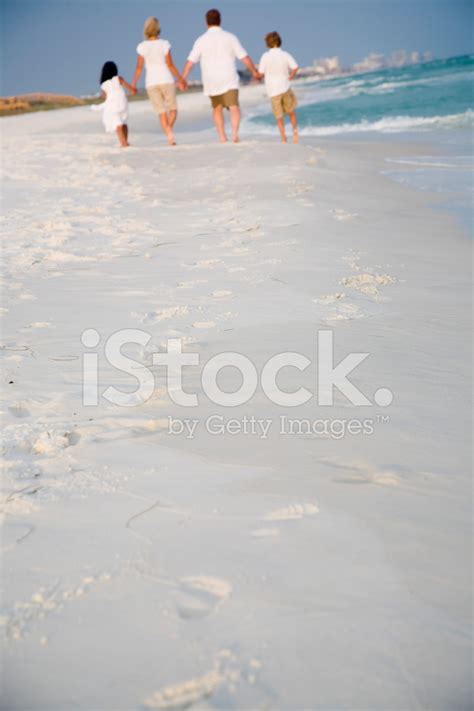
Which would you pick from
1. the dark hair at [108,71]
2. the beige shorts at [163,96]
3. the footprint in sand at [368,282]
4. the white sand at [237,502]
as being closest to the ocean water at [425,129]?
the footprint in sand at [368,282]

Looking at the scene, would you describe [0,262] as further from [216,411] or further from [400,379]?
[400,379]

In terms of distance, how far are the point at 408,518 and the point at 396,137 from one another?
491 inches

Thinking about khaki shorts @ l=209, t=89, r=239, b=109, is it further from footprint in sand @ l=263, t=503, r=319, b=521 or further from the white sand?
footprint in sand @ l=263, t=503, r=319, b=521

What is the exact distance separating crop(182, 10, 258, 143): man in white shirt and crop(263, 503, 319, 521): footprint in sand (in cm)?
885

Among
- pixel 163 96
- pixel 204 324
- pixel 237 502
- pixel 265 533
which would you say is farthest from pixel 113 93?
pixel 265 533

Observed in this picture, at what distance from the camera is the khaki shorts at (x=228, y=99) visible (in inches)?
394

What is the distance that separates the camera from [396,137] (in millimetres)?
12969

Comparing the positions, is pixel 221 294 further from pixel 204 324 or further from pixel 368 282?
pixel 368 282

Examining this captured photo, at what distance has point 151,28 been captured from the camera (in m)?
9.90

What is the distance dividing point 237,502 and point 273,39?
9531 millimetres

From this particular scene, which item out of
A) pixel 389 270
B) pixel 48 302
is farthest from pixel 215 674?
pixel 389 270

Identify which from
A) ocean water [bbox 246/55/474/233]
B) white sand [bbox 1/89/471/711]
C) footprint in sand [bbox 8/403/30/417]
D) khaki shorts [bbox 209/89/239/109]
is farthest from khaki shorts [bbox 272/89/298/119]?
footprint in sand [bbox 8/403/30/417]

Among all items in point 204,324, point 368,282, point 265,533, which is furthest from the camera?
point 368,282

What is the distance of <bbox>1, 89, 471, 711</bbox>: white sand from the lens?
1238 millimetres
